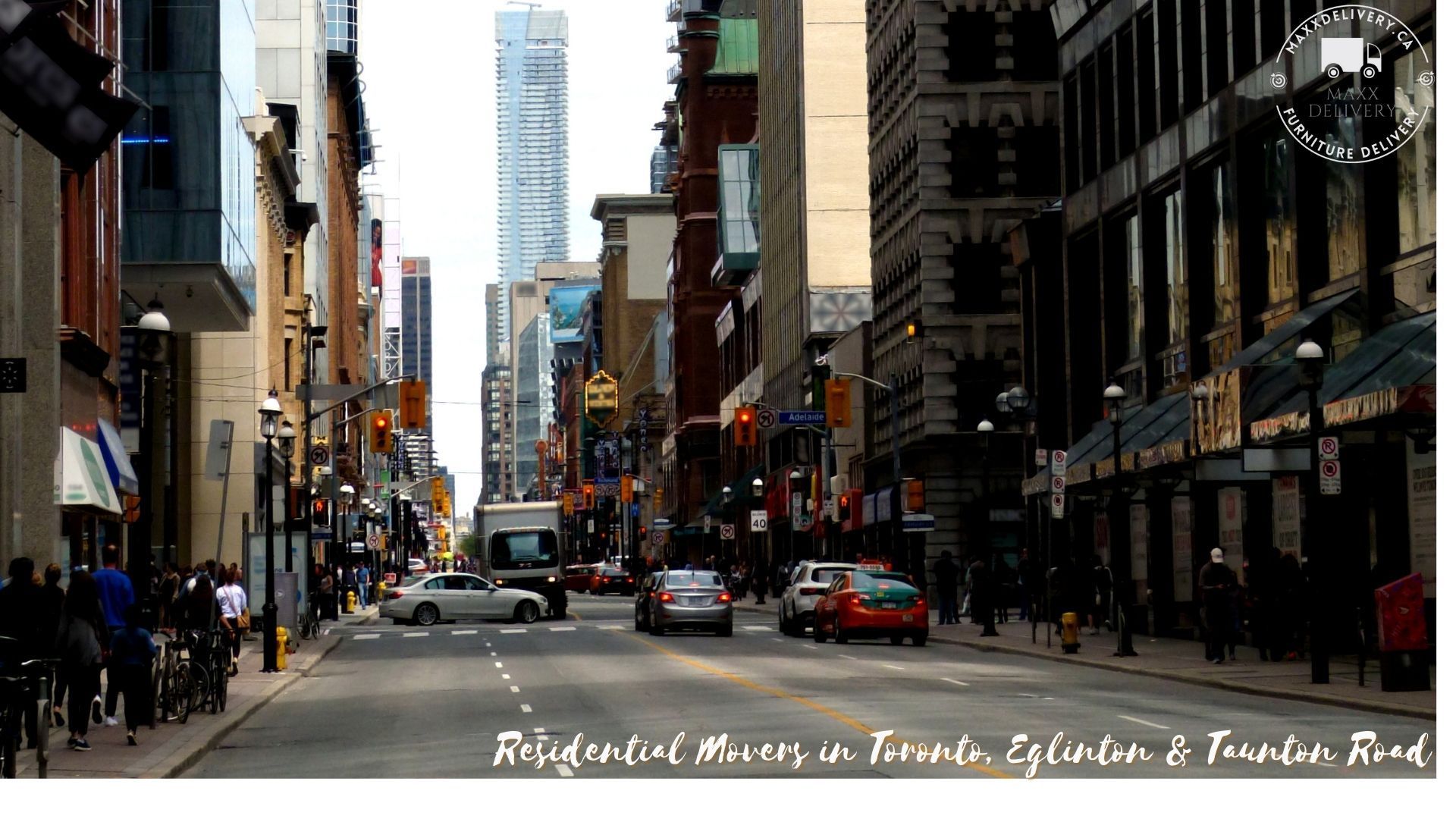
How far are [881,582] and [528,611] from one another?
62.5 feet

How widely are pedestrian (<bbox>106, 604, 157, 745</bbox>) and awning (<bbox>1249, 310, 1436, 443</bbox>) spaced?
16041 millimetres

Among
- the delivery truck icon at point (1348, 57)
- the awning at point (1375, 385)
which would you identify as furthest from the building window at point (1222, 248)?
the awning at point (1375, 385)

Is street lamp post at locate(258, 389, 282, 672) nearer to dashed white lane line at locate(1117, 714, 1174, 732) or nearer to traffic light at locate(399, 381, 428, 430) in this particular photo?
traffic light at locate(399, 381, 428, 430)

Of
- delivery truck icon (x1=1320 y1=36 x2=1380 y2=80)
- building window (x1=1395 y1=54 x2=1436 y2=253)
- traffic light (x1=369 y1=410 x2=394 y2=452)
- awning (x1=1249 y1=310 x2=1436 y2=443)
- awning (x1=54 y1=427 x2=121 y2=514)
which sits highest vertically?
delivery truck icon (x1=1320 y1=36 x2=1380 y2=80)

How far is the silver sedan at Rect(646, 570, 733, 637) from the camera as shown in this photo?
1971 inches

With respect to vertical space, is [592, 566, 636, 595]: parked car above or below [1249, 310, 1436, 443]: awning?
below

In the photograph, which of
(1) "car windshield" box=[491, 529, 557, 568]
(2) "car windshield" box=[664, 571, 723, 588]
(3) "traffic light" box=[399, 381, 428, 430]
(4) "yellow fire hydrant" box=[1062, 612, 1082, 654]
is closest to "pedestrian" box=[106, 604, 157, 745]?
(4) "yellow fire hydrant" box=[1062, 612, 1082, 654]

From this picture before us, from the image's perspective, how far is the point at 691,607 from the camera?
50219 mm

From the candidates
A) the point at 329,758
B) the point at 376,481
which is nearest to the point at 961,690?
the point at 329,758

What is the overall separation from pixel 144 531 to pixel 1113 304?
28523mm

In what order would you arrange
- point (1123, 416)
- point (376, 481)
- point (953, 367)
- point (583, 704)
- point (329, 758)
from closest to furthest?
point (329, 758), point (583, 704), point (1123, 416), point (953, 367), point (376, 481)

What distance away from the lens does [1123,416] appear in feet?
160

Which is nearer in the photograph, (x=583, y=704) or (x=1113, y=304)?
(x=583, y=704)

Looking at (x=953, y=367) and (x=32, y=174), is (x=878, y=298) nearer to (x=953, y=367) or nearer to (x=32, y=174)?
(x=953, y=367)
